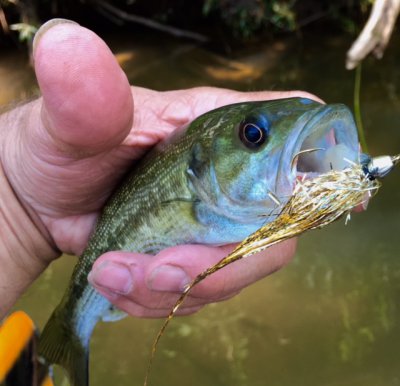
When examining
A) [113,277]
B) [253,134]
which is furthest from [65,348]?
[253,134]

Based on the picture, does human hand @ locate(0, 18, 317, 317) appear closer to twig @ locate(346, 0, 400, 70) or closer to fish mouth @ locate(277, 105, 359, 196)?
fish mouth @ locate(277, 105, 359, 196)

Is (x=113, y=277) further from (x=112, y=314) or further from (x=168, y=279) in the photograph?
(x=112, y=314)

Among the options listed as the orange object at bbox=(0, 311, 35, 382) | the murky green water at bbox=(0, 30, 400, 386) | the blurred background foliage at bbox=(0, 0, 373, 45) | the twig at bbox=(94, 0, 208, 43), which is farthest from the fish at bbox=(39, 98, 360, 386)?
the twig at bbox=(94, 0, 208, 43)

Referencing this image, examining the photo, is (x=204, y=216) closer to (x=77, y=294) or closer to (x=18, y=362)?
(x=77, y=294)

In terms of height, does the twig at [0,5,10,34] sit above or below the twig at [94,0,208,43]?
above

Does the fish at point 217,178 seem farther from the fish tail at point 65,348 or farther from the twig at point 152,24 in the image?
the twig at point 152,24

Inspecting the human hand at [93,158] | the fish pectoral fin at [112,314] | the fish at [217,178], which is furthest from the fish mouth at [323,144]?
the fish pectoral fin at [112,314]
